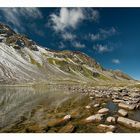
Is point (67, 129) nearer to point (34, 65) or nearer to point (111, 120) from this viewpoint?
point (111, 120)

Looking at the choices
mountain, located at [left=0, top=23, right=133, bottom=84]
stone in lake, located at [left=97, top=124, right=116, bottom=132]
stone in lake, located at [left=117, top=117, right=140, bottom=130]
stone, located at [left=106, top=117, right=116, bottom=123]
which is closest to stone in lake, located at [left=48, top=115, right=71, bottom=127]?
stone in lake, located at [left=97, top=124, right=116, bottom=132]

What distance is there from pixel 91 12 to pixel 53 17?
2.53 m

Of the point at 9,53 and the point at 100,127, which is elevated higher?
the point at 9,53

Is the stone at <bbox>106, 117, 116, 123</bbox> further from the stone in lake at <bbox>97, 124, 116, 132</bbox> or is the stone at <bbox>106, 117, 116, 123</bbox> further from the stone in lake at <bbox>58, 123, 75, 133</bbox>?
the stone in lake at <bbox>58, 123, 75, 133</bbox>

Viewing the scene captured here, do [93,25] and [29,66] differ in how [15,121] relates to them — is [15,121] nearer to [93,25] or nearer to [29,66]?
[93,25]

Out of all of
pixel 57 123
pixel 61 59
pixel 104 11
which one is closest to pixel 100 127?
pixel 57 123

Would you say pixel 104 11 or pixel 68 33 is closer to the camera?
pixel 104 11

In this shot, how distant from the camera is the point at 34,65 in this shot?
13338 centimetres

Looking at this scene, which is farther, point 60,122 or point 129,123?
point 60,122

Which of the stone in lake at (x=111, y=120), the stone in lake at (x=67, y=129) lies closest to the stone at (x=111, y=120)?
the stone in lake at (x=111, y=120)

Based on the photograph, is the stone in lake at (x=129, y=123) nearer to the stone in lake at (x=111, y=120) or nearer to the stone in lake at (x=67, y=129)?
the stone in lake at (x=111, y=120)

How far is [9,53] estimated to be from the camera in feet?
445

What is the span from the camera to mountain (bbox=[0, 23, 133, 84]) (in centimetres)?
10846

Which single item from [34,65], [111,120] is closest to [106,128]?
[111,120]
